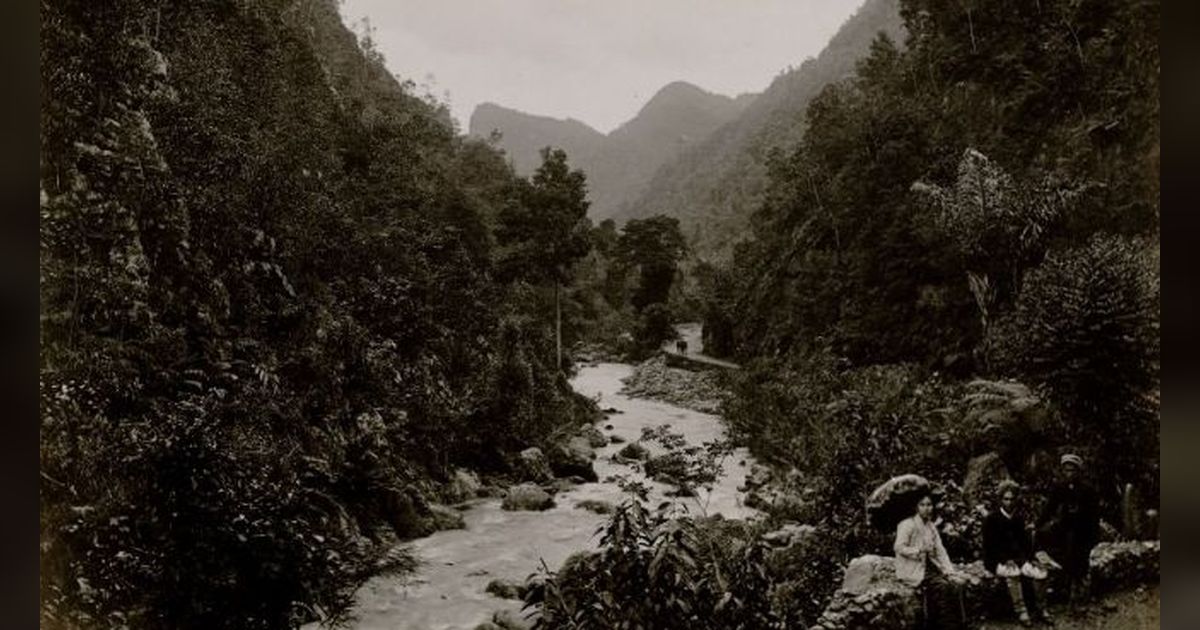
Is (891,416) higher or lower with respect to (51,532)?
higher

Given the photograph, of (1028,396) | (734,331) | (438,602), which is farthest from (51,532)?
(1028,396)

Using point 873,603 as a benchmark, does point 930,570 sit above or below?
above

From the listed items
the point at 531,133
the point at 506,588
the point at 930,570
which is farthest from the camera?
the point at 531,133

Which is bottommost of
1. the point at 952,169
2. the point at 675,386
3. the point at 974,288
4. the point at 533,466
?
the point at 533,466

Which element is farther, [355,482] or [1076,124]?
[355,482]

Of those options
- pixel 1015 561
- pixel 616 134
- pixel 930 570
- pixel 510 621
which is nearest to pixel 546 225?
pixel 616 134

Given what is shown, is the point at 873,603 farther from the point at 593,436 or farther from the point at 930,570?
the point at 593,436

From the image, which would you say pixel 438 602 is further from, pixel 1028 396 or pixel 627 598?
pixel 1028 396
